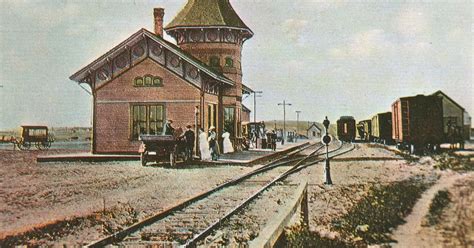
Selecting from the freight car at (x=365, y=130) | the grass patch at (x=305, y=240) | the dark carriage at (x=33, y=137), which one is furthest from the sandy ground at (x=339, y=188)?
the freight car at (x=365, y=130)

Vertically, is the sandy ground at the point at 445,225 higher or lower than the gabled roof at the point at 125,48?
lower

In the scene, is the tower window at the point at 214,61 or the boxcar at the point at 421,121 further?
the tower window at the point at 214,61

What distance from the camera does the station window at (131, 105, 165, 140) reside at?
22.0 metres

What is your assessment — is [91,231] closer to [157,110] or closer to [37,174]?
[37,174]

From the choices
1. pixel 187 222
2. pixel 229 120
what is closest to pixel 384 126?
pixel 229 120

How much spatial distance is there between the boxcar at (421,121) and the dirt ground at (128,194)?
399 cm

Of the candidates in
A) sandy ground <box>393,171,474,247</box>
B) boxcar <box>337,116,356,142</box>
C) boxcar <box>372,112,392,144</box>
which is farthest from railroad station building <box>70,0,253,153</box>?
boxcar <box>337,116,356,142</box>

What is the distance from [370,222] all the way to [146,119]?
16.3 meters

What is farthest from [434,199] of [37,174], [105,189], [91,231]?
[37,174]

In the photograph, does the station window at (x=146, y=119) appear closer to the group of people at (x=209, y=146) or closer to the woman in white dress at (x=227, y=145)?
the group of people at (x=209, y=146)

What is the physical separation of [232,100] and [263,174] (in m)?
12.1

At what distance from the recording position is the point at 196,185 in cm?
1291

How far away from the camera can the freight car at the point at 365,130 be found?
51941mm

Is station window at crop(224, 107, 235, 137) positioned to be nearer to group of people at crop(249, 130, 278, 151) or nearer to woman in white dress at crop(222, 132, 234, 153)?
woman in white dress at crop(222, 132, 234, 153)
